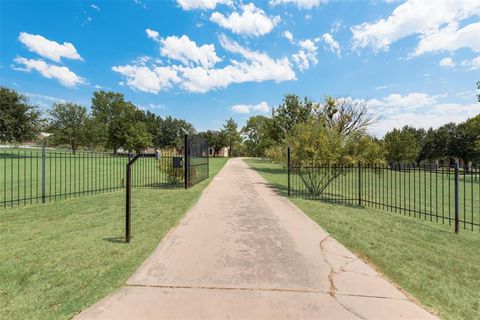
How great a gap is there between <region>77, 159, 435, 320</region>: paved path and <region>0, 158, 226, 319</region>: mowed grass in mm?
271

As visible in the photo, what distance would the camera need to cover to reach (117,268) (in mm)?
3248

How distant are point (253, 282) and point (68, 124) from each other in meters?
66.5

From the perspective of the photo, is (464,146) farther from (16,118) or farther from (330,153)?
(16,118)

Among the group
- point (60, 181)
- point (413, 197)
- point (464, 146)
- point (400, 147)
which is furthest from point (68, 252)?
point (464, 146)

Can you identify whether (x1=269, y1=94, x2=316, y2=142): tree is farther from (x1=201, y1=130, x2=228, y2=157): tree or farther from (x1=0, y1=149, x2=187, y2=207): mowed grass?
(x1=201, y1=130, x2=228, y2=157): tree

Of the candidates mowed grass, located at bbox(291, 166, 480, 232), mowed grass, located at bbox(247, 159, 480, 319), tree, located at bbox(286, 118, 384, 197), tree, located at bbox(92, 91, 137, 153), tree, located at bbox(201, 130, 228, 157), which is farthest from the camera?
tree, located at bbox(201, 130, 228, 157)

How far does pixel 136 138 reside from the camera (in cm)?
5225

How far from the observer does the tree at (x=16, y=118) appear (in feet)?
97.4

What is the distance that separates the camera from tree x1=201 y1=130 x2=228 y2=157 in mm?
64875

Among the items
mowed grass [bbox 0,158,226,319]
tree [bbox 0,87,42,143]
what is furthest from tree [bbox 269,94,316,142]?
tree [bbox 0,87,42,143]

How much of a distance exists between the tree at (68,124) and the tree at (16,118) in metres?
21.8

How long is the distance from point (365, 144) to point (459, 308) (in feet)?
24.2

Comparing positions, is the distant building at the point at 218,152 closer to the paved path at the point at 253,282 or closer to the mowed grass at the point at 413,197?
the mowed grass at the point at 413,197

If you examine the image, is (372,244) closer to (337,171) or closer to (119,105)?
(337,171)
